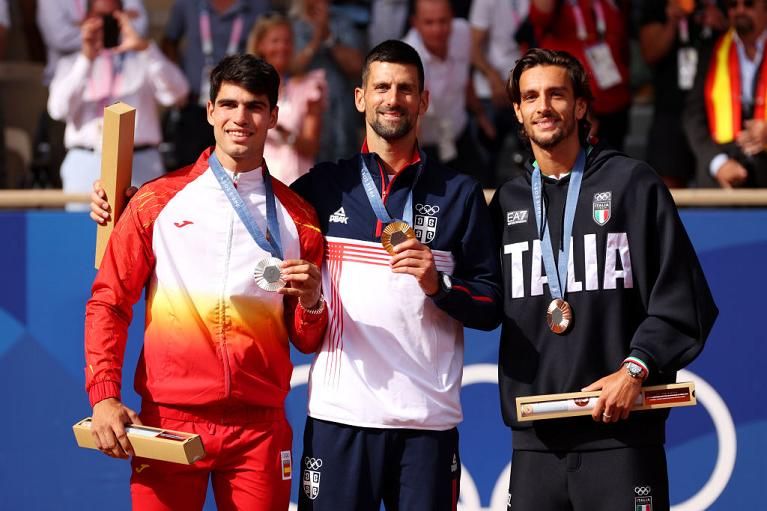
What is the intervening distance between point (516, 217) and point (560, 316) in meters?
0.44

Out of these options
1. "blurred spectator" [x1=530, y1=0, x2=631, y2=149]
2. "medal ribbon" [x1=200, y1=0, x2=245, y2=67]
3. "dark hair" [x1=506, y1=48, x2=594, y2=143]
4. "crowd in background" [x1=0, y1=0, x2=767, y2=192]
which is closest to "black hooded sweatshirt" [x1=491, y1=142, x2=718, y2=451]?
"dark hair" [x1=506, y1=48, x2=594, y2=143]

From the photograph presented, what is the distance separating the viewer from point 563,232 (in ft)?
15.3

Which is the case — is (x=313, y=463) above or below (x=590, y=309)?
below

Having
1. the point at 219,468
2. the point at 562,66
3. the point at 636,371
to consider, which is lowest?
the point at 219,468

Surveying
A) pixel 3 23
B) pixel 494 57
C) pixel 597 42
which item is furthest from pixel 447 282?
pixel 3 23

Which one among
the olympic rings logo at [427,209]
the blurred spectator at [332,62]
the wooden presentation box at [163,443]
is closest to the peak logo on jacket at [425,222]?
the olympic rings logo at [427,209]

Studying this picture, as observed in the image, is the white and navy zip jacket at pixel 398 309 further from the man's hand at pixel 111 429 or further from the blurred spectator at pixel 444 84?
the blurred spectator at pixel 444 84

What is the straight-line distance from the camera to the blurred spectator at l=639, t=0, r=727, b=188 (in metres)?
7.93

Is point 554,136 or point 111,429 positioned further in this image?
point 554,136

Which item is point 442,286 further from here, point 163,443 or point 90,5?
point 90,5

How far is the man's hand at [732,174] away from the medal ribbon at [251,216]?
311 cm

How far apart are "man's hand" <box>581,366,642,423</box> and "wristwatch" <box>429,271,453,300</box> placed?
64 centimetres

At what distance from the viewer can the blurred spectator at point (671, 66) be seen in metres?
7.93

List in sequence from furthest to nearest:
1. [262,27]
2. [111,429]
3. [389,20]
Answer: [389,20]
[262,27]
[111,429]
